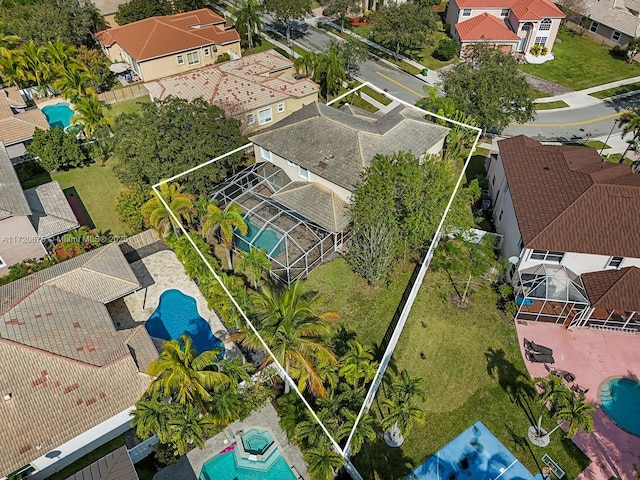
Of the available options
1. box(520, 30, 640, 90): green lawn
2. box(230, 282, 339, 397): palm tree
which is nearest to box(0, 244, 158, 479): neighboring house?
box(230, 282, 339, 397): palm tree

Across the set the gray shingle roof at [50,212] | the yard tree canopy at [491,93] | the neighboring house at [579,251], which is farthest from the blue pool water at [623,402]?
the gray shingle roof at [50,212]

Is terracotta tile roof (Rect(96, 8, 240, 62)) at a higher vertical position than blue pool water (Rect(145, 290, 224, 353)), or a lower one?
higher

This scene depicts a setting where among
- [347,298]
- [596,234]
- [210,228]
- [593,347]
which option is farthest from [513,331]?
[210,228]

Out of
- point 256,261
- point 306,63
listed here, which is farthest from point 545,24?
point 256,261

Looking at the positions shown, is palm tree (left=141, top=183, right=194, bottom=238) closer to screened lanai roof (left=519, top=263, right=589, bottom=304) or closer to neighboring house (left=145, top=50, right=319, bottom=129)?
neighboring house (left=145, top=50, right=319, bottom=129)

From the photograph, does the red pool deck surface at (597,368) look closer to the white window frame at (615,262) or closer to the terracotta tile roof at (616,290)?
the terracotta tile roof at (616,290)

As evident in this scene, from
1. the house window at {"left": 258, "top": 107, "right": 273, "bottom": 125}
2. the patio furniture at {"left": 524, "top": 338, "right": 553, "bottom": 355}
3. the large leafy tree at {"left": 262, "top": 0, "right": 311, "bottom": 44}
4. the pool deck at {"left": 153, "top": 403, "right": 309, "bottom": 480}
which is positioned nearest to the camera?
the pool deck at {"left": 153, "top": 403, "right": 309, "bottom": 480}

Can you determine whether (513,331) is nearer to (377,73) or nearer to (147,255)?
(147,255)
